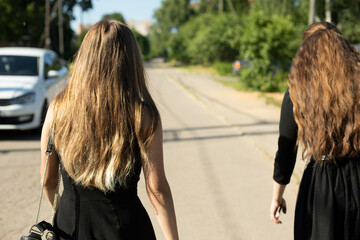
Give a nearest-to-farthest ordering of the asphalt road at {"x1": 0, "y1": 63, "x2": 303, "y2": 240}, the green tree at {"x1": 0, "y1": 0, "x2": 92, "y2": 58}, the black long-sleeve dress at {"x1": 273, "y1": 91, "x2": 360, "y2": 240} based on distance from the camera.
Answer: the black long-sleeve dress at {"x1": 273, "y1": 91, "x2": 360, "y2": 240} → the asphalt road at {"x1": 0, "y1": 63, "x2": 303, "y2": 240} → the green tree at {"x1": 0, "y1": 0, "x2": 92, "y2": 58}

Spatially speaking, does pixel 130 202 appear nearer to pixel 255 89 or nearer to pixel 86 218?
pixel 86 218

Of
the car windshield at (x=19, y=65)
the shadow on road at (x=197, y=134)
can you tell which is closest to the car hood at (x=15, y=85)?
the car windshield at (x=19, y=65)

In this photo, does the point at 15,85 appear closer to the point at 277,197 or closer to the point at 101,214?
the point at 277,197

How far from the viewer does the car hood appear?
841cm

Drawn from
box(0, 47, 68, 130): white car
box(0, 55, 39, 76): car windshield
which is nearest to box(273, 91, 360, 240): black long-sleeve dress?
box(0, 47, 68, 130): white car

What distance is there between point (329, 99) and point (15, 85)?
300 inches

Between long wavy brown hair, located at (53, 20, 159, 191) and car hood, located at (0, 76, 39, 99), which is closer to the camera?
long wavy brown hair, located at (53, 20, 159, 191)

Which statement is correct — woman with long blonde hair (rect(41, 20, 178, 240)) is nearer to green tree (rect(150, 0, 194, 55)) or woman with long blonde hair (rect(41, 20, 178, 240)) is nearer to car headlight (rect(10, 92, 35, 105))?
car headlight (rect(10, 92, 35, 105))

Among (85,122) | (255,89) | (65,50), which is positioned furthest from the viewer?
(65,50)

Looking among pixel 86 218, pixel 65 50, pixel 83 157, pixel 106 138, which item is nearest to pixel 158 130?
pixel 106 138

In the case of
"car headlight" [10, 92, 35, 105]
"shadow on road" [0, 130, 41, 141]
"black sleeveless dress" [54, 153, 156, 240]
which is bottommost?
"shadow on road" [0, 130, 41, 141]

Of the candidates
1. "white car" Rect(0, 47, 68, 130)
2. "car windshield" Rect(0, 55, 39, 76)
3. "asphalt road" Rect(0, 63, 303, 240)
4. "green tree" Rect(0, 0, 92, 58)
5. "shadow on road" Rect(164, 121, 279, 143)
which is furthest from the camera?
"green tree" Rect(0, 0, 92, 58)

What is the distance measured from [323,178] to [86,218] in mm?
1212

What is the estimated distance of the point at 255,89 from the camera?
18.2 metres
